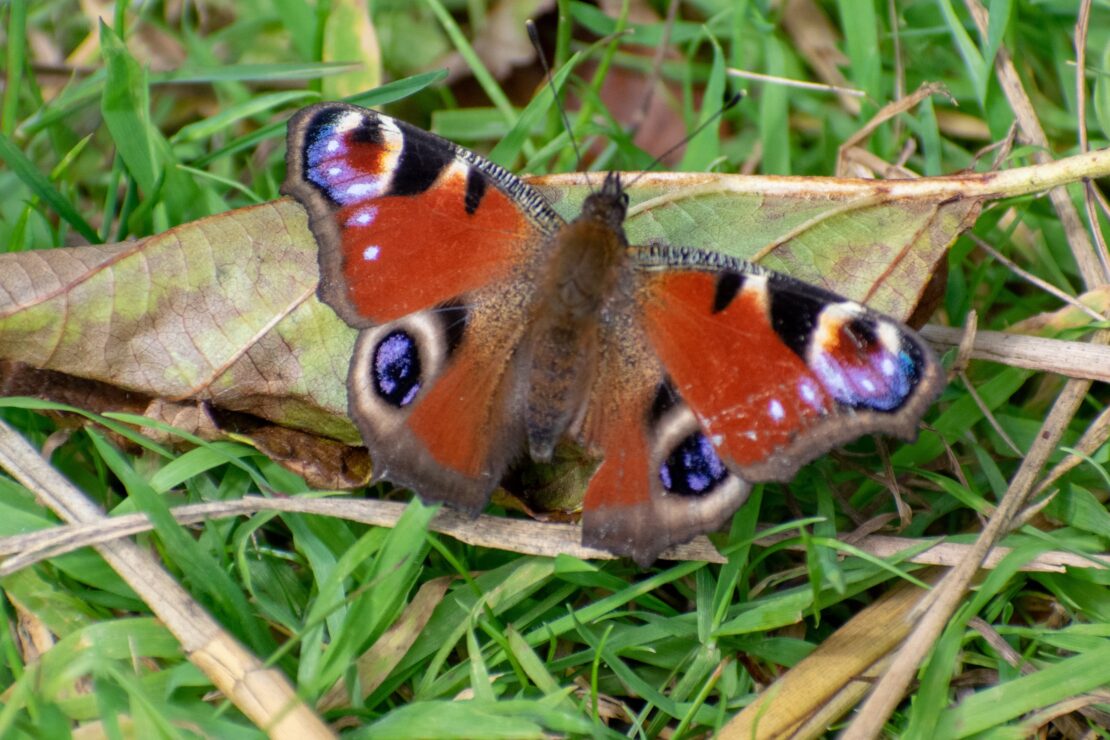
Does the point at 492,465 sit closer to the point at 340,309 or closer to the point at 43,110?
the point at 340,309

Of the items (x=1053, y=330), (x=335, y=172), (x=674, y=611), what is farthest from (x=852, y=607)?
(x=335, y=172)

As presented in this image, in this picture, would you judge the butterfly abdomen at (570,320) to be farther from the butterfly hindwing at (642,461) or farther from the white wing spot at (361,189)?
the white wing spot at (361,189)

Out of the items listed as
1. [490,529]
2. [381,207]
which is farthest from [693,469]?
[381,207]

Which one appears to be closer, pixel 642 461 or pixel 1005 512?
pixel 642 461

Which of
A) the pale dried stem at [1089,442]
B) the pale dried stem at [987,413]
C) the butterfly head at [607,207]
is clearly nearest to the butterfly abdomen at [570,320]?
the butterfly head at [607,207]

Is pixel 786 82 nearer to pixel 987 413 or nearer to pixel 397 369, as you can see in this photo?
pixel 987 413
